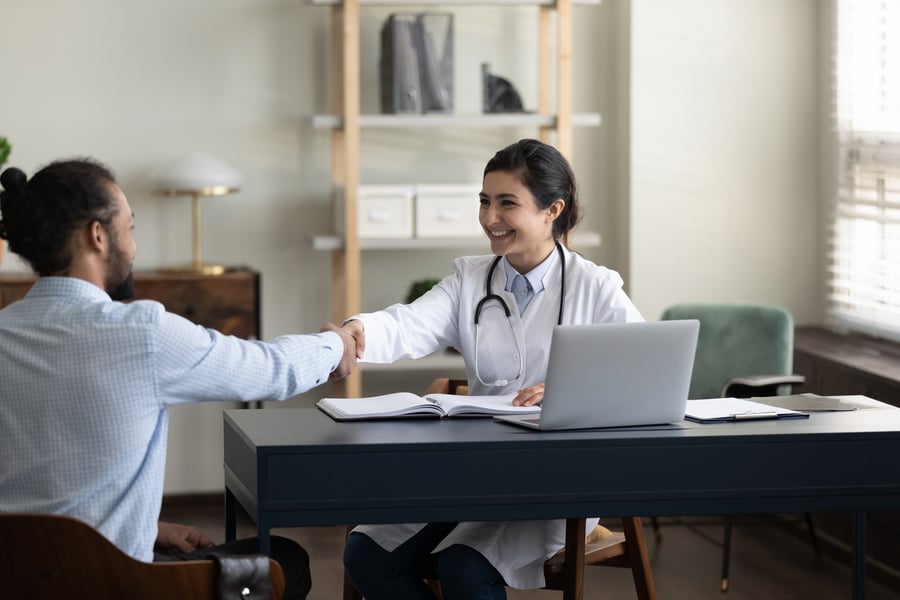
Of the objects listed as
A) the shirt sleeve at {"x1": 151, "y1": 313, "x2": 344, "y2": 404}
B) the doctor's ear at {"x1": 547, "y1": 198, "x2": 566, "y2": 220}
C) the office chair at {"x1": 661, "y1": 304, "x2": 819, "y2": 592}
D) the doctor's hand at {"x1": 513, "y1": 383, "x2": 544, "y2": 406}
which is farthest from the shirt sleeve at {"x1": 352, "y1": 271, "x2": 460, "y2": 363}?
the office chair at {"x1": 661, "y1": 304, "x2": 819, "y2": 592}

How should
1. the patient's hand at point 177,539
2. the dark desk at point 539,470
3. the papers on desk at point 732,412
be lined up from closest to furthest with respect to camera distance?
the dark desk at point 539,470, the patient's hand at point 177,539, the papers on desk at point 732,412

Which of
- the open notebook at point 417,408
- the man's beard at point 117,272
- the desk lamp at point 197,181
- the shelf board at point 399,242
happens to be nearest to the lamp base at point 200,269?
the desk lamp at point 197,181

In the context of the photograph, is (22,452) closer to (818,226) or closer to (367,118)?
(367,118)

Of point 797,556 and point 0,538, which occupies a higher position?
point 0,538

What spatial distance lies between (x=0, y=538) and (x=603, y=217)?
10.9 ft

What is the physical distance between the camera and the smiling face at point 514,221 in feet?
8.98

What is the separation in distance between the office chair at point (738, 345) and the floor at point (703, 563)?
0.10 metres

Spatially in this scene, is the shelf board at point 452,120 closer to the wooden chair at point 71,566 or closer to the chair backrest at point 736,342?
the chair backrest at point 736,342

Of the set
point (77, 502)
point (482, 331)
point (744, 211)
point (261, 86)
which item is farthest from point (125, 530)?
point (744, 211)

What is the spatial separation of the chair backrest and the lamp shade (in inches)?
61.9

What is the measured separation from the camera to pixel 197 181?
163 inches

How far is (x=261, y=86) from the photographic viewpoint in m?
4.46

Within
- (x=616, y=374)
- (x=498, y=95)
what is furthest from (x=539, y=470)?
(x=498, y=95)

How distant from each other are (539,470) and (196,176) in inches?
94.9
